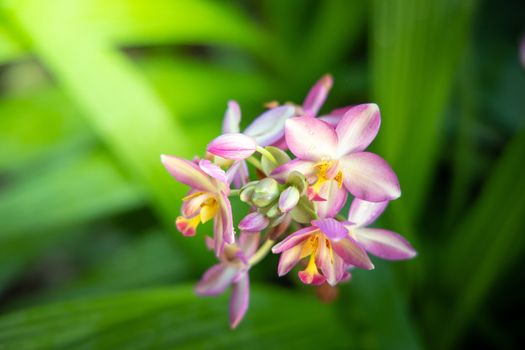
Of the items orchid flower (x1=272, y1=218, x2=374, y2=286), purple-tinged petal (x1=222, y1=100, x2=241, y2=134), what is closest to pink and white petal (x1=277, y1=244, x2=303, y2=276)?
orchid flower (x1=272, y1=218, x2=374, y2=286)

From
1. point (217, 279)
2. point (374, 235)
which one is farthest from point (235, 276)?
point (374, 235)

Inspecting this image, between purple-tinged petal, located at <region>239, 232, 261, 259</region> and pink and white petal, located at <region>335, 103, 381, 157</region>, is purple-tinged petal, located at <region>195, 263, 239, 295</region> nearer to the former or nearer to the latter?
purple-tinged petal, located at <region>239, 232, 261, 259</region>

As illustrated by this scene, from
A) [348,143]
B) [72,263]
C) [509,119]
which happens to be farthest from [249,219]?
[72,263]

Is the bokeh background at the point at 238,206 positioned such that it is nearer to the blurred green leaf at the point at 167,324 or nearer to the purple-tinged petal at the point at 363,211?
the blurred green leaf at the point at 167,324

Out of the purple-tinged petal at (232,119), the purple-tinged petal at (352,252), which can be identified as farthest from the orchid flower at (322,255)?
the purple-tinged petal at (232,119)

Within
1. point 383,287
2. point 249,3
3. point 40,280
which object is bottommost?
→ point 40,280

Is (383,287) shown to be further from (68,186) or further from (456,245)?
(68,186)

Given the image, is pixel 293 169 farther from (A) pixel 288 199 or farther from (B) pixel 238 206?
(B) pixel 238 206
